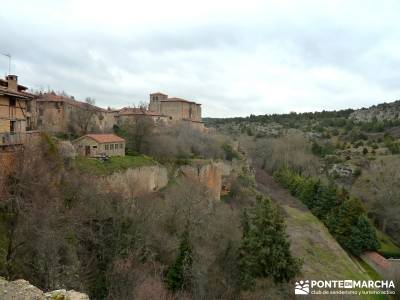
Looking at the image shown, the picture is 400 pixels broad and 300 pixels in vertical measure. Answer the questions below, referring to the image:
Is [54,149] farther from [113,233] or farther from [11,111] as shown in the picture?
[113,233]

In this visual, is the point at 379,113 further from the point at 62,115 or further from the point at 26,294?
the point at 26,294

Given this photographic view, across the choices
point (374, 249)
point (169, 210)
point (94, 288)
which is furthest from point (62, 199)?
point (374, 249)

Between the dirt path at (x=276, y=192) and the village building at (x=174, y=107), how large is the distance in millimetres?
13211

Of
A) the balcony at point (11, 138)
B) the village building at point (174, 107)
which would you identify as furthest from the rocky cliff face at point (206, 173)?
the village building at point (174, 107)

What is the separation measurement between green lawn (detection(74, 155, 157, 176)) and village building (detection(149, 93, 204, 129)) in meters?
28.3

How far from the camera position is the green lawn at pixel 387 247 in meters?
36.2

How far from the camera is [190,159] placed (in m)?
34.9

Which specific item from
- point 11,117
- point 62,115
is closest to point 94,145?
point 62,115

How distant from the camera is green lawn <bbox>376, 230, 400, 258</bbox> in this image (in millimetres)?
36219

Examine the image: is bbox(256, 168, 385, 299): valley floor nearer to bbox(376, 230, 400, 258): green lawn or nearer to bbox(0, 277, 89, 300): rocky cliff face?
bbox(376, 230, 400, 258): green lawn

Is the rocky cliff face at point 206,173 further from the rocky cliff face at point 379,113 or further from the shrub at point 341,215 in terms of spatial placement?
the rocky cliff face at point 379,113

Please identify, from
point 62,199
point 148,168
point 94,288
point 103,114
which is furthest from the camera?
point 103,114

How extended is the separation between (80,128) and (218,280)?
21579mm

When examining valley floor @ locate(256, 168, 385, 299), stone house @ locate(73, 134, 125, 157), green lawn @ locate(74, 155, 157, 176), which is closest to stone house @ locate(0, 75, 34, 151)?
green lawn @ locate(74, 155, 157, 176)
